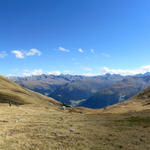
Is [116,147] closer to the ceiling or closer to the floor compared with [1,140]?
closer to the floor

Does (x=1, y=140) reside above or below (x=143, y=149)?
above

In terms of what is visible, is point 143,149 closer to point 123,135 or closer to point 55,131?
point 123,135

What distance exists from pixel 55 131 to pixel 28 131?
5194mm

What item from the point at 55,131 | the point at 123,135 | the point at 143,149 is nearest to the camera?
the point at 143,149

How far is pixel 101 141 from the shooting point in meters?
23.6

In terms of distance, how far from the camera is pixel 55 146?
21250 mm

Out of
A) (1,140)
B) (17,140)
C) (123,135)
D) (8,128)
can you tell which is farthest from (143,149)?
(8,128)

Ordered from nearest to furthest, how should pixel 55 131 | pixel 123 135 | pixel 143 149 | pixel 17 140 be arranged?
pixel 143 149, pixel 17 140, pixel 123 135, pixel 55 131

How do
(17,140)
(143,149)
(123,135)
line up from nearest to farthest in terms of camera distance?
(143,149) < (17,140) < (123,135)

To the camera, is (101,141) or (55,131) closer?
(101,141)

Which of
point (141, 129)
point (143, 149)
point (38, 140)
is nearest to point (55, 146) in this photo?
point (38, 140)

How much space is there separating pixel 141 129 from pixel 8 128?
89.9 ft

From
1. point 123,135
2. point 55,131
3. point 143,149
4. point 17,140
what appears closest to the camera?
point 143,149

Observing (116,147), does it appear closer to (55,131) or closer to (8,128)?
(55,131)
